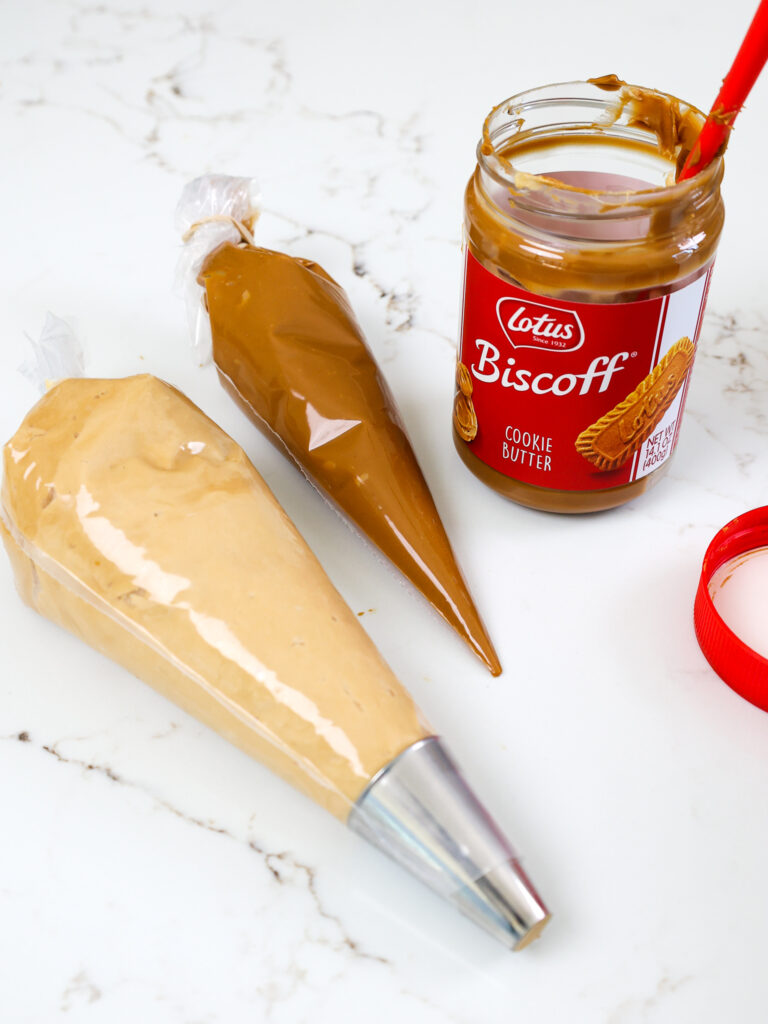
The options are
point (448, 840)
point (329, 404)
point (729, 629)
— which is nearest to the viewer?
point (448, 840)

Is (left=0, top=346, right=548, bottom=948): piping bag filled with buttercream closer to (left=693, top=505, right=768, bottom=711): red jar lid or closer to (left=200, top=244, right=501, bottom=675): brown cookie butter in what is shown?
(left=200, top=244, right=501, bottom=675): brown cookie butter

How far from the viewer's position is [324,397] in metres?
0.79

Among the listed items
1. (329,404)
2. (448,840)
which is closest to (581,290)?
(329,404)

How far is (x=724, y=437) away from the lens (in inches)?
34.5

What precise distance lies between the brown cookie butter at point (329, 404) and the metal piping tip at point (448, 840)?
14cm

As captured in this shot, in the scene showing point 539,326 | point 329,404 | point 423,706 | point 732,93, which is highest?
point 732,93

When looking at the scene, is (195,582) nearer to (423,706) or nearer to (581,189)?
(423,706)

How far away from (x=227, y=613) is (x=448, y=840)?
19 cm

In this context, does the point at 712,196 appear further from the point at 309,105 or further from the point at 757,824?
the point at 309,105

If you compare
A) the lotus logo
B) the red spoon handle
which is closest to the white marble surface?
the lotus logo

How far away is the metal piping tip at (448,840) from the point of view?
57 cm

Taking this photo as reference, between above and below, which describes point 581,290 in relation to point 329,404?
above

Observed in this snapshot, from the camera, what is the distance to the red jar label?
67 centimetres

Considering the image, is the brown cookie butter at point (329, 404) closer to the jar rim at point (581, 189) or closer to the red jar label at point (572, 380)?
the red jar label at point (572, 380)
